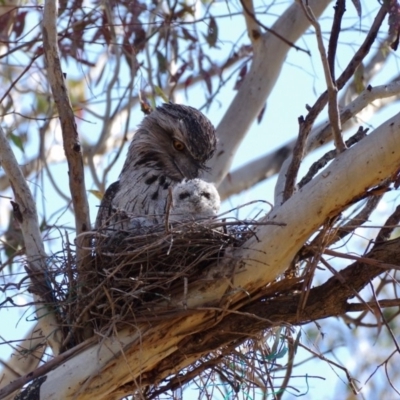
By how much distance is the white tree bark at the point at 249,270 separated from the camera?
271 centimetres

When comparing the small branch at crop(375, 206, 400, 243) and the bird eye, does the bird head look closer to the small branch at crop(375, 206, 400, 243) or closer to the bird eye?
the bird eye

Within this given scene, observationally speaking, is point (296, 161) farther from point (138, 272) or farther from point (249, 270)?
point (138, 272)

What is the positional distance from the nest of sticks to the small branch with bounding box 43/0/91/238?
0.11m

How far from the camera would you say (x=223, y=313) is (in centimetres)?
299

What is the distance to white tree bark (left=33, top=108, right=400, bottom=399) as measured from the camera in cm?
271

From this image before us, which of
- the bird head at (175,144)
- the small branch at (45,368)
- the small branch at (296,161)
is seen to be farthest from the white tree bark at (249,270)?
the bird head at (175,144)

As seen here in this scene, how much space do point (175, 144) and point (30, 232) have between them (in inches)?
41.1

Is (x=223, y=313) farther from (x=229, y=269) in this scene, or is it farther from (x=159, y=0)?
(x=159, y=0)

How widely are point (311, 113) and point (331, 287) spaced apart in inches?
23.3

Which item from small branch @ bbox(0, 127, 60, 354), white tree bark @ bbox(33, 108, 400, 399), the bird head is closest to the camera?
white tree bark @ bbox(33, 108, 400, 399)

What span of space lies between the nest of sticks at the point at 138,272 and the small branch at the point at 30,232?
9 centimetres

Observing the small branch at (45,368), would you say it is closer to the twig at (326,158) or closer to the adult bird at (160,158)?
the adult bird at (160,158)

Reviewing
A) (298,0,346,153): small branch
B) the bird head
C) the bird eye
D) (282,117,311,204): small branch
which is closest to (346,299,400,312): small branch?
(282,117,311,204): small branch

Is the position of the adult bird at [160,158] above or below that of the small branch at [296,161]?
above
